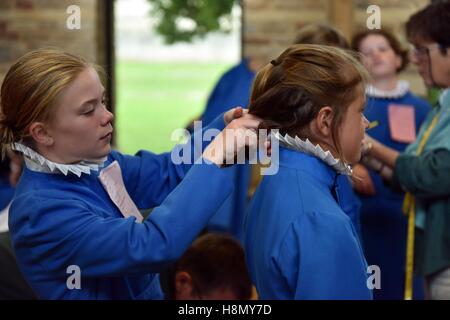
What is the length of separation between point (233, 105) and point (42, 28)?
5.42 ft

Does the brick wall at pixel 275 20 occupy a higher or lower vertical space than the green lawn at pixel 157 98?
higher

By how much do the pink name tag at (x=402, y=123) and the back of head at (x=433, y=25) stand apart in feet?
1.86

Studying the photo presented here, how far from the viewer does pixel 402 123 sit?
311cm

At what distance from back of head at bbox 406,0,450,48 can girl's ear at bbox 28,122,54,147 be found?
139 centimetres

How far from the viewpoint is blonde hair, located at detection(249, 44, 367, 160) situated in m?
1.58

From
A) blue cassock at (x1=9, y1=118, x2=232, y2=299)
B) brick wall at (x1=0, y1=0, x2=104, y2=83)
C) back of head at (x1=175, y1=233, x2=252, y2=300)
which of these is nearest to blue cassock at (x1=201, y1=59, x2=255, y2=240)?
back of head at (x1=175, y1=233, x2=252, y2=300)

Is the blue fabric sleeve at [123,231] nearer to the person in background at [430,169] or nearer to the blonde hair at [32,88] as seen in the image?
the blonde hair at [32,88]

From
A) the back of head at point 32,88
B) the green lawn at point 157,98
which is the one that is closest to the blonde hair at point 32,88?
the back of head at point 32,88

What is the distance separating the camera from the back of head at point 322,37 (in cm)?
292

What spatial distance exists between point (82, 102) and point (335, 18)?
290cm

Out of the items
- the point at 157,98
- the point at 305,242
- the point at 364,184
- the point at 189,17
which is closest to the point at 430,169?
the point at 364,184

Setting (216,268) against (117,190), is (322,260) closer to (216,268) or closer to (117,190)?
(117,190)
